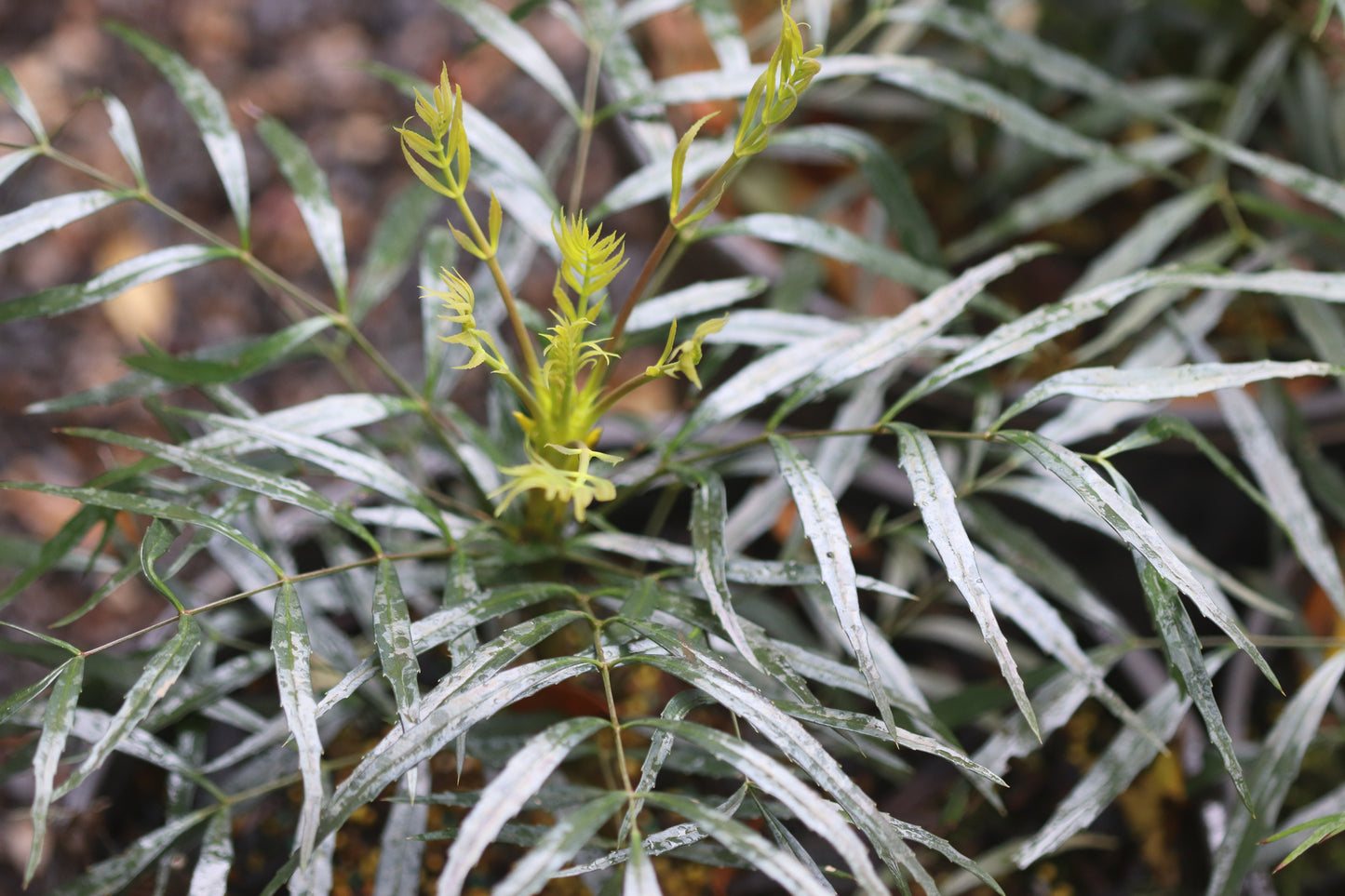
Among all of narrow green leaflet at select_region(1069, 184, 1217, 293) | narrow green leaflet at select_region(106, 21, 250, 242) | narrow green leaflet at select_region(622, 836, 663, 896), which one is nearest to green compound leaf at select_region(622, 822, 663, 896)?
narrow green leaflet at select_region(622, 836, 663, 896)

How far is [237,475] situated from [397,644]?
0.11 m

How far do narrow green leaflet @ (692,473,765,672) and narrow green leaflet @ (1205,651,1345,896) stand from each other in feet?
0.97

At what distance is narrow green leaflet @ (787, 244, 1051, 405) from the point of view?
476mm

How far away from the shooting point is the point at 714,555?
1.41 feet

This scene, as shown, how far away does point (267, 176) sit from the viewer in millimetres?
1163

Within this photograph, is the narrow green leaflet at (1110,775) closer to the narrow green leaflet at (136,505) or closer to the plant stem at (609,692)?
the plant stem at (609,692)

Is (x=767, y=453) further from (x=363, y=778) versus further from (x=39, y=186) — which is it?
(x=39, y=186)

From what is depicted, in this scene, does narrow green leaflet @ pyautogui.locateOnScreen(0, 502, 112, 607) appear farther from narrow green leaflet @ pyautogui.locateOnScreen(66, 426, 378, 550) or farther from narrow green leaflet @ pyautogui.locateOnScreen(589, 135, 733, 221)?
narrow green leaflet @ pyautogui.locateOnScreen(589, 135, 733, 221)

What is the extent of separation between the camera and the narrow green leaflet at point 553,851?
30 centimetres

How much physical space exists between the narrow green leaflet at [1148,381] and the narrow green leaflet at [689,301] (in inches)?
7.2

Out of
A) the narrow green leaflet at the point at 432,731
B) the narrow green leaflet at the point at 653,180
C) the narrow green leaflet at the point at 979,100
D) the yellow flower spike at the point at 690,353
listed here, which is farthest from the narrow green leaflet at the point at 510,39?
the narrow green leaflet at the point at 432,731

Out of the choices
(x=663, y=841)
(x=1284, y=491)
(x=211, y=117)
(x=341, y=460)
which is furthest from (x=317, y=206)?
(x=1284, y=491)

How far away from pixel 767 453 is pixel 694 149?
0.76 ft

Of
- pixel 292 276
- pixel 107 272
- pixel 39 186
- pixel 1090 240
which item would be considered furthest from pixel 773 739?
pixel 39 186
